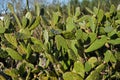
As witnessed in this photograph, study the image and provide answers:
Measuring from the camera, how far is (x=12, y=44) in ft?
4.24

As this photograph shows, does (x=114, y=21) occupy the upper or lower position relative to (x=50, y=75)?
upper

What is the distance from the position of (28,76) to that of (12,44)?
140 millimetres

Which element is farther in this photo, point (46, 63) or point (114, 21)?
point (114, 21)

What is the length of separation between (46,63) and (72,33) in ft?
0.49

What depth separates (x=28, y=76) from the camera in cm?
125

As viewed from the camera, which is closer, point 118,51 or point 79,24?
point 118,51

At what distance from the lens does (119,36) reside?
1.30 meters

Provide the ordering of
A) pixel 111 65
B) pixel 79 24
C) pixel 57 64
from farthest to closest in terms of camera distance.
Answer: pixel 79 24 → pixel 111 65 → pixel 57 64

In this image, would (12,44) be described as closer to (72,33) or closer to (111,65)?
(72,33)

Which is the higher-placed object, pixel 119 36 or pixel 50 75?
pixel 119 36

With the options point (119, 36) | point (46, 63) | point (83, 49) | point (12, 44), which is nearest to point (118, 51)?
point (119, 36)

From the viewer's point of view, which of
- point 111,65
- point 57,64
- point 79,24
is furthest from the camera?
point 79,24

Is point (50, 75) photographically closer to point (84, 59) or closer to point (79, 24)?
point (84, 59)

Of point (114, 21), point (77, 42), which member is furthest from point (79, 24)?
point (77, 42)
